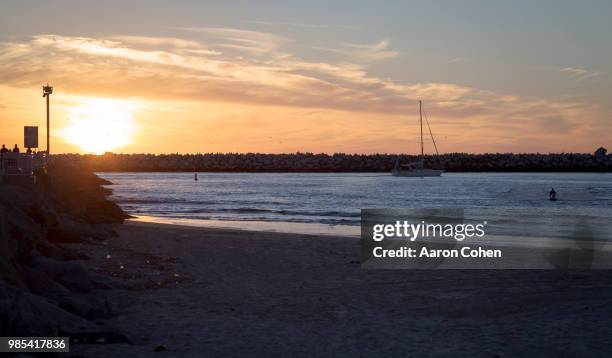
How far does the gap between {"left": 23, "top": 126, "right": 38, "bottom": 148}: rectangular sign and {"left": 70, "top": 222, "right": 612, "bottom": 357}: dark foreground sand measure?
10126 millimetres

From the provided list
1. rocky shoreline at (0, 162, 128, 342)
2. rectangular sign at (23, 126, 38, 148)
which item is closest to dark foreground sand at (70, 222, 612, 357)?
rocky shoreline at (0, 162, 128, 342)

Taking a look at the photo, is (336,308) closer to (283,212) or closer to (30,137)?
(30,137)

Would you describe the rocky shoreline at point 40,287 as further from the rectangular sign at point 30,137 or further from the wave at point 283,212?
the wave at point 283,212

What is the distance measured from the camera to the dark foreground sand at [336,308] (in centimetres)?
802

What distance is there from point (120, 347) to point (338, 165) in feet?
500

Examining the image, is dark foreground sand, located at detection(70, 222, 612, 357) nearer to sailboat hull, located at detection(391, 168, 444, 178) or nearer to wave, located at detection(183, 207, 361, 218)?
wave, located at detection(183, 207, 361, 218)

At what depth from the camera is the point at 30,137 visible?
24109 millimetres

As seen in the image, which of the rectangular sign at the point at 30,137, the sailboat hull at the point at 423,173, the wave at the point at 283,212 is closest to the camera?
the rectangular sign at the point at 30,137

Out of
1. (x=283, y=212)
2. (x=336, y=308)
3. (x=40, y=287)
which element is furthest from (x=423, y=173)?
(x=40, y=287)

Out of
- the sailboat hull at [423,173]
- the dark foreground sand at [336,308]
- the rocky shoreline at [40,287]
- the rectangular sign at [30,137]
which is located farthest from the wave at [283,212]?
the sailboat hull at [423,173]

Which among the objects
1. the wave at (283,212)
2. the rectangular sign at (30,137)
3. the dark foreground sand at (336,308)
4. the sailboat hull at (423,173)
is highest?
the rectangular sign at (30,137)

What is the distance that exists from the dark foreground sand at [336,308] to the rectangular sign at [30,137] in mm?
10126

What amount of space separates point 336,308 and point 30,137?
17922 millimetres

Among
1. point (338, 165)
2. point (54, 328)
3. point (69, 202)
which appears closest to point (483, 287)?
point (54, 328)
